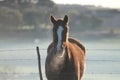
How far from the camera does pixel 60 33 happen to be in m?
11.4

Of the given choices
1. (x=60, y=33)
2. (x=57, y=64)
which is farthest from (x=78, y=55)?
(x=60, y=33)

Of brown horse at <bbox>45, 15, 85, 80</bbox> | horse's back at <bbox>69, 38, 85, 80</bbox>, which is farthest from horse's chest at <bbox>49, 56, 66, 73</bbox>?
horse's back at <bbox>69, 38, 85, 80</bbox>

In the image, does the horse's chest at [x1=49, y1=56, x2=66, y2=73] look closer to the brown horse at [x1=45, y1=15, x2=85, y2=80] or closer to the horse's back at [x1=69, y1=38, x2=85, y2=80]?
the brown horse at [x1=45, y1=15, x2=85, y2=80]

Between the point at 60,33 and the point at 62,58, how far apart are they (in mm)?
595

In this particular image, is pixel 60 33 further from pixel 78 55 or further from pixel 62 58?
pixel 78 55

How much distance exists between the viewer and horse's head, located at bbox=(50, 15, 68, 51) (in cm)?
1122

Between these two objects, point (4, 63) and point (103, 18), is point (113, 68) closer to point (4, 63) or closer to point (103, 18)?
point (4, 63)

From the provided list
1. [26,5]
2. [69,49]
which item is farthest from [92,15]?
[69,49]

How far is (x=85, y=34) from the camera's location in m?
47.9

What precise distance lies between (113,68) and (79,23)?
24.3m

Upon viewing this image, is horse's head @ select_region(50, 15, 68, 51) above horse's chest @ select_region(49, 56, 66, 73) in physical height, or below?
above

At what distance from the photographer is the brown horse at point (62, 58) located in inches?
446

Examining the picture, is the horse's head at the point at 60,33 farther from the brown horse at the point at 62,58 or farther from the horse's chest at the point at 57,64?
the horse's chest at the point at 57,64

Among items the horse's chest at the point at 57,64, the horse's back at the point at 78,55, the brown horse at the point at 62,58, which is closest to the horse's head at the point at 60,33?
the brown horse at the point at 62,58
